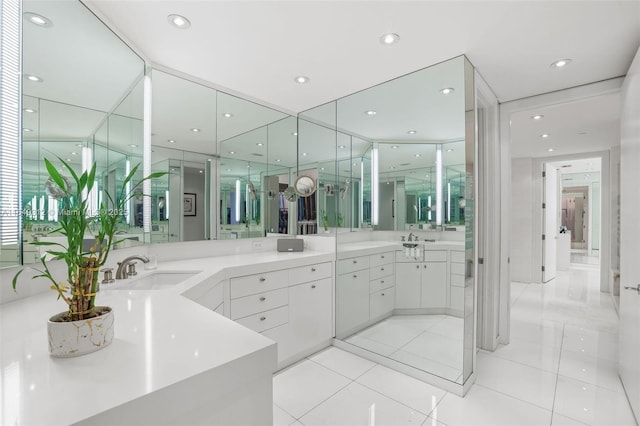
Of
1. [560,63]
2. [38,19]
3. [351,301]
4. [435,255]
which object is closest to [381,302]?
[351,301]

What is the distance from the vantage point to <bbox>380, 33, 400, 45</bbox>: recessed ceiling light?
1937 millimetres

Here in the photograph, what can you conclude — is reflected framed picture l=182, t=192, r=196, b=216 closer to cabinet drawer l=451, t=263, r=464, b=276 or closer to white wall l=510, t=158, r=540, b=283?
cabinet drawer l=451, t=263, r=464, b=276

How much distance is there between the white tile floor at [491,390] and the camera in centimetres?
194

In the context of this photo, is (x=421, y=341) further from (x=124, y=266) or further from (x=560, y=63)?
(x=560, y=63)

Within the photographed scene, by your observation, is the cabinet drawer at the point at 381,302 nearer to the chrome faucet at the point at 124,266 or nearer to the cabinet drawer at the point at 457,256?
the cabinet drawer at the point at 457,256

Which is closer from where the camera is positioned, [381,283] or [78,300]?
[78,300]

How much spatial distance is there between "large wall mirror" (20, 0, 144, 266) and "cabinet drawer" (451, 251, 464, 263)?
2468 mm

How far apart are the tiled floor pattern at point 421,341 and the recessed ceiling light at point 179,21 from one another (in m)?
2.85

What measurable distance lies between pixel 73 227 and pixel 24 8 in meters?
1.21

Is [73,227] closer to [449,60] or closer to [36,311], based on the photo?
[36,311]

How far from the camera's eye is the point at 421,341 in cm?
259

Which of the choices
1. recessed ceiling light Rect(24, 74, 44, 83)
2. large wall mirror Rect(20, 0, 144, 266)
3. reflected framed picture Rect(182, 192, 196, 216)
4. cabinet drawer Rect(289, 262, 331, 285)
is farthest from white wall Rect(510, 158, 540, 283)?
recessed ceiling light Rect(24, 74, 44, 83)

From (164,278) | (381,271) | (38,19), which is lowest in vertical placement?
(381,271)

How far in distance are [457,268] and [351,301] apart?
1213mm
